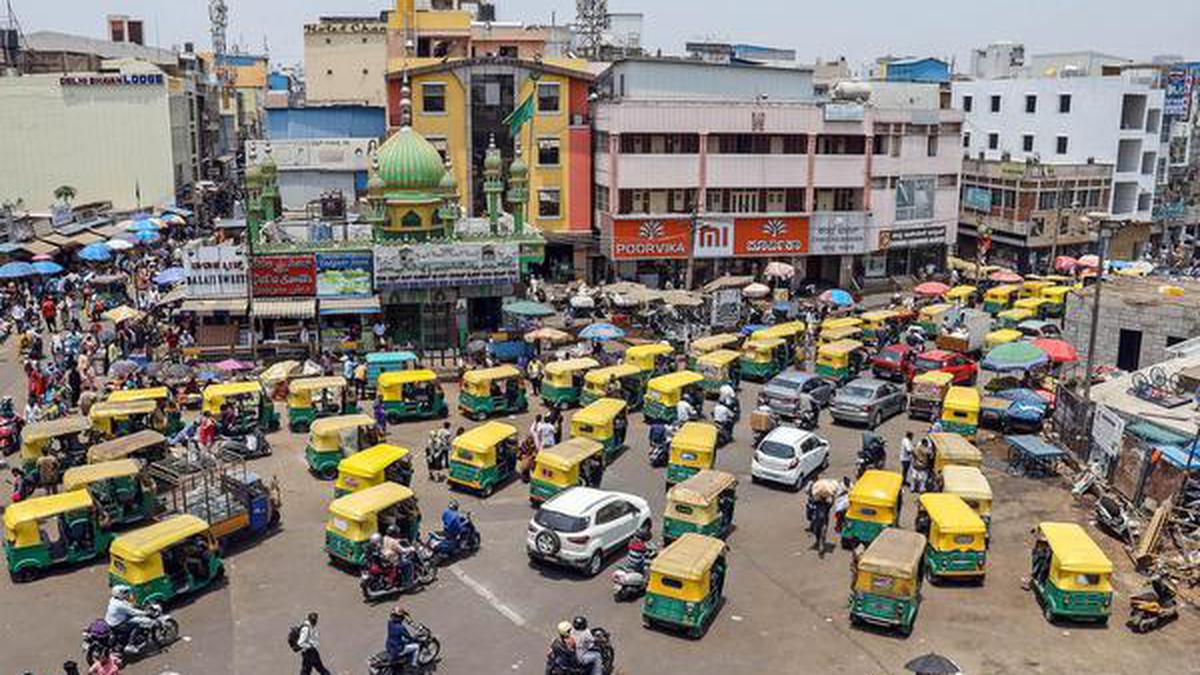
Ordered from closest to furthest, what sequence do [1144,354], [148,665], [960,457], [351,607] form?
[148,665], [351,607], [960,457], [1144,354]

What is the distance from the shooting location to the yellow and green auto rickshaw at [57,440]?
86.0 ft

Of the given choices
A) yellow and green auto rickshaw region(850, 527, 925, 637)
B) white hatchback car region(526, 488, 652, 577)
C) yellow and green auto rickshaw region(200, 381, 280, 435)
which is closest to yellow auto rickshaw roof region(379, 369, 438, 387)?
yellow and green auto rickshaw region(200, 381, 280, 435)

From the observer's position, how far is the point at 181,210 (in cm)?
6769

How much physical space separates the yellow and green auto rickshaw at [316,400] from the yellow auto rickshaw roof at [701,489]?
43.5 ft

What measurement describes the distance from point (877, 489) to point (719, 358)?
13.6 meters

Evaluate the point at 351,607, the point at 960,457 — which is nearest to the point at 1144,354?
the point at 960,457

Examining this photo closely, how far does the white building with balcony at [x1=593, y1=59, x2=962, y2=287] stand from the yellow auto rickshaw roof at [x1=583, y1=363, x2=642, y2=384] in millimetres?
21429

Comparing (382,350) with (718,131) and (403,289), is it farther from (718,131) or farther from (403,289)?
(718,131)

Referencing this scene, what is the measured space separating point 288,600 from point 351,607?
4.36 ft

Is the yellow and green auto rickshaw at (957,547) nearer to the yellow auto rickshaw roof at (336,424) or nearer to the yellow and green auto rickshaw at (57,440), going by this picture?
the yellow auto rickshaw roof at (336,424)

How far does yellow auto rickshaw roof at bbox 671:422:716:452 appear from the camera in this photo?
26.0 m

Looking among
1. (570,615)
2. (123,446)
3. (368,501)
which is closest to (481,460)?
(368,501)

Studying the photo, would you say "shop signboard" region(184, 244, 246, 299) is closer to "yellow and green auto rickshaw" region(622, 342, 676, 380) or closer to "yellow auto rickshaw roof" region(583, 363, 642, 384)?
"yellow auto rickshaw roof" region(583, 363, 642, 384)

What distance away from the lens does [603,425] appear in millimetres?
28500
